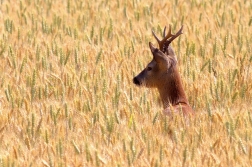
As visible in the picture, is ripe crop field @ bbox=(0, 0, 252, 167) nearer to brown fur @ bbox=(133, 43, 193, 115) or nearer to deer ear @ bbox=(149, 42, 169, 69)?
brown fur @ bbox=(133, 43, 193, 115)

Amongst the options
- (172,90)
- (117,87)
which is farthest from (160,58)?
(117,87)

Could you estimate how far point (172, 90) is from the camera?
348 inches

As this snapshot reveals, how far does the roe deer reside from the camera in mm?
8781

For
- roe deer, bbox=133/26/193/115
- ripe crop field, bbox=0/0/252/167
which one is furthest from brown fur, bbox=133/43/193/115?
ripe crop field, bbox=0/0/252/167

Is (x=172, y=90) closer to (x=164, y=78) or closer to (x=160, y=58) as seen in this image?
(x=164, y=78)

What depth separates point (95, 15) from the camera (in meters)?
13.3

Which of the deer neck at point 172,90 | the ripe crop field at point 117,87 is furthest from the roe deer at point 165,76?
the ripe crop field at point 117,87

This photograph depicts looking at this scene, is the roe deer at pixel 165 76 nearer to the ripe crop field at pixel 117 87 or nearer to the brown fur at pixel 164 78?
the brown fur at pixel 164 78

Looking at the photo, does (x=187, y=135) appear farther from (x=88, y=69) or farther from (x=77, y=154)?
(x=88, y=69)

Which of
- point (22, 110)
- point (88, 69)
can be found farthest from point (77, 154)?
point (88, 69)

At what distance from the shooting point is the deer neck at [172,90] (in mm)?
8750

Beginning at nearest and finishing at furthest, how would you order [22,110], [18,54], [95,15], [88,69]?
[22,110] → [88,69] → [18,54] → [95,15]

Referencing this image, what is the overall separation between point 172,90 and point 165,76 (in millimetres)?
174

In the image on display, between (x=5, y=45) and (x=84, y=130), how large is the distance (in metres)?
3.20
